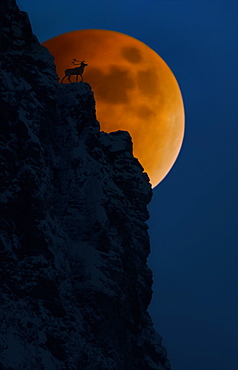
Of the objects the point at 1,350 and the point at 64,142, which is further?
the point at 64,142

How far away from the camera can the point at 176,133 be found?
61.4m

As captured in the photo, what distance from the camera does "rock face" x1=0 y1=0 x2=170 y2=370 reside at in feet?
133

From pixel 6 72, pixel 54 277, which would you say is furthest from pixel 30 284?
pixel 6 72

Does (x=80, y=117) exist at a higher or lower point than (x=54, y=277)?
higher

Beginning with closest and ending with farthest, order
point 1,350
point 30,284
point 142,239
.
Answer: point 1,350 < point 30,284 < point 142,239

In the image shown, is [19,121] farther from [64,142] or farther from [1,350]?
[1,350]

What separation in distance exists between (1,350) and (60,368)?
3664 millimetres

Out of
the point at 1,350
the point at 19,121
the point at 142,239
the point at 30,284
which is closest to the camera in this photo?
the point at 1,350

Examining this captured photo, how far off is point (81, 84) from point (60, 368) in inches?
770

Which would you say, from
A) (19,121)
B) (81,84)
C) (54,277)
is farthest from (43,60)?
(54,277)

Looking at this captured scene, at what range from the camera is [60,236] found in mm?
44281

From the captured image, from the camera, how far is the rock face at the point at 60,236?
40.5 m

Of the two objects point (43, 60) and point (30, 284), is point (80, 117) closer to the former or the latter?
point (43, 60)

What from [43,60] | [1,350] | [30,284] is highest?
[43,60]
